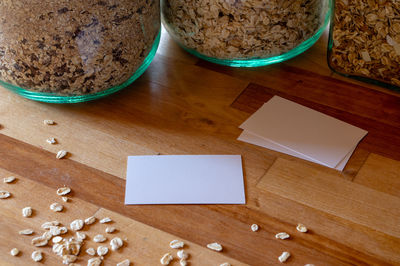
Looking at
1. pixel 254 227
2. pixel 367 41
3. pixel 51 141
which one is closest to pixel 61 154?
pixel 51 141

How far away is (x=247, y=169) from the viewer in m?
1.01

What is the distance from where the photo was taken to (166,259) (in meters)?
0.86

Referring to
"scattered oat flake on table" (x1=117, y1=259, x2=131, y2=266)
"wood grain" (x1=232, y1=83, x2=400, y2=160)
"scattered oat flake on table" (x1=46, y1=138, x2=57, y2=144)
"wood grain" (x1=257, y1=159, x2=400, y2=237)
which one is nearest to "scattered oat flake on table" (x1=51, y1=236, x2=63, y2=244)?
"scattered oat flake on table" (x1=117, y1=259, x2=131, y2=266)

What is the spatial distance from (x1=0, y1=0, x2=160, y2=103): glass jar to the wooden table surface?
82 mm

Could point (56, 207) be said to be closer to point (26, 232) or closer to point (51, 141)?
point (26, 232)

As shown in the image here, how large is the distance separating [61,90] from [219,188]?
14.3 inches

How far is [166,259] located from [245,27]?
1.59 feet

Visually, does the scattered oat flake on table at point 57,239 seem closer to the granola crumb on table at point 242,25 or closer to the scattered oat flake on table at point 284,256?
the scattered oat flake on table at point 284,256

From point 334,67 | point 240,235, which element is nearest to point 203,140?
point 240,235

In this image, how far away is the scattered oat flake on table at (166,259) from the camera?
2.80ft

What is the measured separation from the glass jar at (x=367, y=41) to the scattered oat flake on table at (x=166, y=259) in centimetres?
57

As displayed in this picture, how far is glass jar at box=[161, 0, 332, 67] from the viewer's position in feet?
3.50

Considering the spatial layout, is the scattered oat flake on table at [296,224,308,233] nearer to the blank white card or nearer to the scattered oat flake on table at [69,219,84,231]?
the blank white card

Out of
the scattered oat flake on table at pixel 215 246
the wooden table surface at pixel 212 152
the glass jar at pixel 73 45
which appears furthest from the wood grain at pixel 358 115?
the scattered oat flake on table at pixel 215 246
